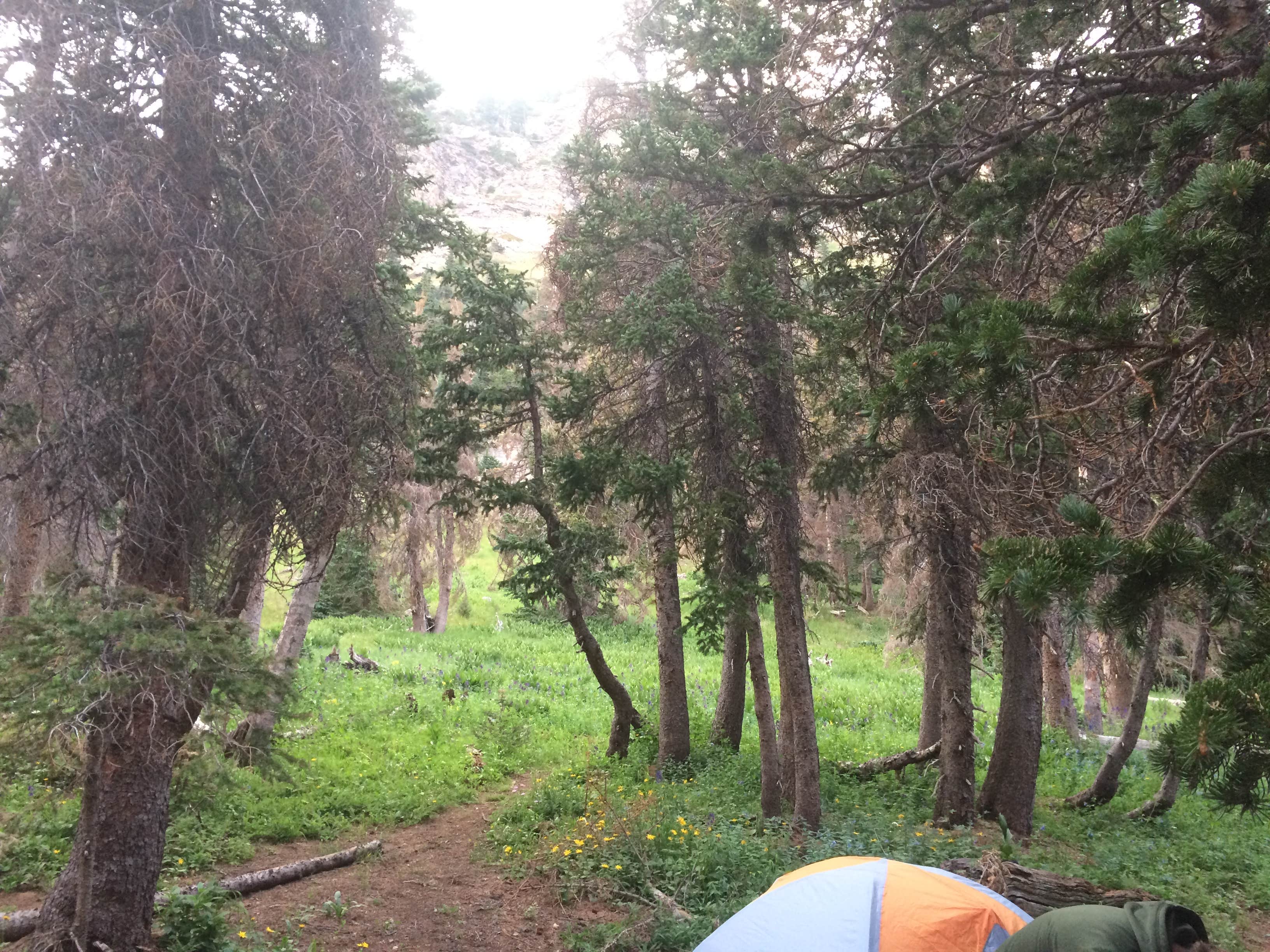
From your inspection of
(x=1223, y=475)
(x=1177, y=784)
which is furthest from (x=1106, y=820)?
(x=1223, y=475)

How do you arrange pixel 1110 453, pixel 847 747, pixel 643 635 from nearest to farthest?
pixel 1110 453 < pixel 847 747 < pixel 643 635

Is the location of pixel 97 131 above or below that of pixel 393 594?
above

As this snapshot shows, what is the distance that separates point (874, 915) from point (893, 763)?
8.27 metres

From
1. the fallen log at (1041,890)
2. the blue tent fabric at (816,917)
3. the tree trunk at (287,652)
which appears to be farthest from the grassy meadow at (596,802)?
the blue tent fabric at (816,917)

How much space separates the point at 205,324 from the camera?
5.75 metres

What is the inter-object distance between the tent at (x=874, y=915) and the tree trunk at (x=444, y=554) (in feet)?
33.9

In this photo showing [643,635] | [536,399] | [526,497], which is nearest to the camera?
[526,497]

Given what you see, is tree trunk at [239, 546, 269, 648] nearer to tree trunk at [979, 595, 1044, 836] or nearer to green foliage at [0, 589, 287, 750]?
green foliage at [0, 589, 287, 750]

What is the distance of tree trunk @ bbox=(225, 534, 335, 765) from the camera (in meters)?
5.64

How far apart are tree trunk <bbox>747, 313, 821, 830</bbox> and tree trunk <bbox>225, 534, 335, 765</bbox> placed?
5.03m

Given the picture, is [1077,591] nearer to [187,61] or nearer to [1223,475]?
[1223,475]

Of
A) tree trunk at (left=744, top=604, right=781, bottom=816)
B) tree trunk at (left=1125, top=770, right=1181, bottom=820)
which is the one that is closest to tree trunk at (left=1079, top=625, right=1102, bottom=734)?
tree trunk at (left=1125, top=770, right=1181, bottom=820)

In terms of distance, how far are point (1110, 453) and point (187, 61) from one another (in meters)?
6.31

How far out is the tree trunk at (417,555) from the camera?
55.3 feet
